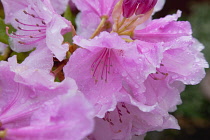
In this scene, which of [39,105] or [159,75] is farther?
[159,75]

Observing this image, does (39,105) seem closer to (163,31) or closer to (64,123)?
(64,123)

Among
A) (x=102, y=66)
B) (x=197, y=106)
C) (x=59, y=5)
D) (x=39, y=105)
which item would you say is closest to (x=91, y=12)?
(x=59, y=5)

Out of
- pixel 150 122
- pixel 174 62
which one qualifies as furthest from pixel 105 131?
pixel 174 62

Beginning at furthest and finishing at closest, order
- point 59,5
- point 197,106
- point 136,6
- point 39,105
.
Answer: point 197,106 < point 59,5 < point 136,6 < point 39,105

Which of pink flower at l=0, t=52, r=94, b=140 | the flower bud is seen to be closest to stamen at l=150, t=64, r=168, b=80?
the flower bud

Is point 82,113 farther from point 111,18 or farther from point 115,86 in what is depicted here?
point 111,18

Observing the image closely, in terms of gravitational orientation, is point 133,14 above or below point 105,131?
above

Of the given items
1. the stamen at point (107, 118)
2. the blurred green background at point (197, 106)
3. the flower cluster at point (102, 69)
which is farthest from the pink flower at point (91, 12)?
the blurred green background at point (197, 106)
